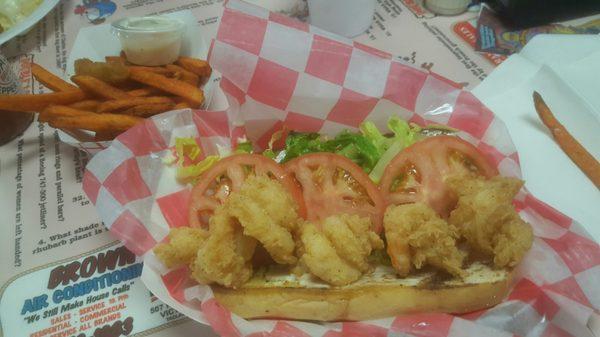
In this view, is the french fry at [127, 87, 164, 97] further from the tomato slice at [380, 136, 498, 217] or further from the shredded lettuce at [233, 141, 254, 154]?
the tomato slice at [380, 136, 498, 217]

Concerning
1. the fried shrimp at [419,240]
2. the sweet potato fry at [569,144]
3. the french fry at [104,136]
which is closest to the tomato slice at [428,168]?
the fried shrimp at [419,240]

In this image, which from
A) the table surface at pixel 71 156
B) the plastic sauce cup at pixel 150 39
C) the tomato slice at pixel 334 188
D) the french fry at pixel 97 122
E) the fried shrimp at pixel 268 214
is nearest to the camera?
the fried shrimp at pixel 268 214

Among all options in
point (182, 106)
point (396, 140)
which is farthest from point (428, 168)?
point (182, 106)

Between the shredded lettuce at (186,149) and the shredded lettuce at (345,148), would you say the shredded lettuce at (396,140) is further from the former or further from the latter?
the shredded lettuce at (186,149)

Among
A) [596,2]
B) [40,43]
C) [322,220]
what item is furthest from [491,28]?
[40,43]

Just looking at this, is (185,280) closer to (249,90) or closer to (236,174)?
(236,174)
